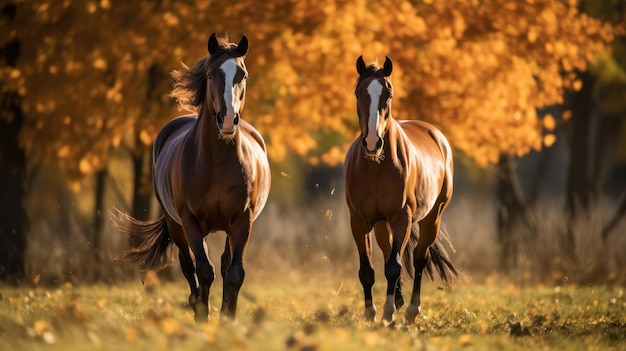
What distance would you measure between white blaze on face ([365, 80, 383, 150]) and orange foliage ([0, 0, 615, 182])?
5.19 m

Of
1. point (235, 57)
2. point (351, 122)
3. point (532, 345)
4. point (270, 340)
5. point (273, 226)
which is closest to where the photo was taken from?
point (270, 340)

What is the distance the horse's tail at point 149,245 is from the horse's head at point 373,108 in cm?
287

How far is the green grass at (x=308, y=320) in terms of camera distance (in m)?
6.15

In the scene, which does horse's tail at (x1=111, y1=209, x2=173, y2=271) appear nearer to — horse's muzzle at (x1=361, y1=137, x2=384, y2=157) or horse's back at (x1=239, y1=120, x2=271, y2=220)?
horse's back at (x1=239, y1=120, x2=271, y2=220)

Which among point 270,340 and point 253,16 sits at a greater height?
point 253,16

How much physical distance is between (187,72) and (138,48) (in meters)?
5.08

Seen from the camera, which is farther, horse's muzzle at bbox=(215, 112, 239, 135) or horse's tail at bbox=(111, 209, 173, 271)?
horse's tail at bbox=(111, 209, 173, 271)

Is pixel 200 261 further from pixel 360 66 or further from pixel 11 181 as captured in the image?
pixel 11 181

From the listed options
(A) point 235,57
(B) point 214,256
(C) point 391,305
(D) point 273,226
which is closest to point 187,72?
(A) point 235,57

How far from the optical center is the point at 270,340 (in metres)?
6.02

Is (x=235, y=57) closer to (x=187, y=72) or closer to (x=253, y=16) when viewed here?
(x=187, y=72)

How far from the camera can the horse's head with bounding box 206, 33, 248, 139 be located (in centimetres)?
800

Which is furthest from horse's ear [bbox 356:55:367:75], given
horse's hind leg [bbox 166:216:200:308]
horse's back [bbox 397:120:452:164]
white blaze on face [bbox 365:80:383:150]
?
horse's hind leg [bbox 166:216:200:308]

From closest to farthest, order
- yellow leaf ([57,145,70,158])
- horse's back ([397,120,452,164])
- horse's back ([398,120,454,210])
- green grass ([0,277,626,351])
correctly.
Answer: green grass ([0,277,626,351]) → horse's back ([398,120,454,210]) → horse's back ([397,120,452,164]) → yellow leaf ([57,145,70,158])
